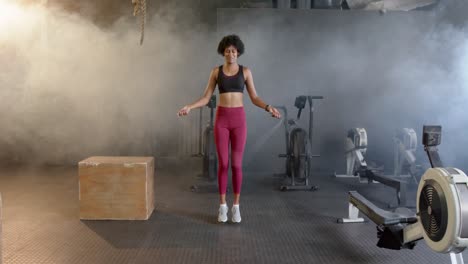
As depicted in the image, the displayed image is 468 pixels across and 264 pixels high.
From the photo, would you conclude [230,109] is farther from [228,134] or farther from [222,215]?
[222,215]


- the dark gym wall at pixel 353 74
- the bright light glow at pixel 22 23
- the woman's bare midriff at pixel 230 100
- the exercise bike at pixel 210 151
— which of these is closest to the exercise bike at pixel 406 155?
the dark gym wall at pixel 353 74

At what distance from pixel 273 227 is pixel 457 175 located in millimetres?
1576

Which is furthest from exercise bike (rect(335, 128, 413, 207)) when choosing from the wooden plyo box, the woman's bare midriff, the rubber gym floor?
the wooden plyo box

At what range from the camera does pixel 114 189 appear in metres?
3.64

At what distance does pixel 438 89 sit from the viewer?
599 cm

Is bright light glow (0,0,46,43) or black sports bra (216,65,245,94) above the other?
bright light glow (0,0,46,43)

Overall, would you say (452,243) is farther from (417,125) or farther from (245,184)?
(417,125)

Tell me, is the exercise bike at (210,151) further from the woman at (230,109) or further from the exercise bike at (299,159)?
the woman at (230,109)

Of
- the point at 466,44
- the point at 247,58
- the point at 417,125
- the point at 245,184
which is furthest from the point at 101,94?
the point at 466,44

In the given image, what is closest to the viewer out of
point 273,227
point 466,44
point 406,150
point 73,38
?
point 273,227

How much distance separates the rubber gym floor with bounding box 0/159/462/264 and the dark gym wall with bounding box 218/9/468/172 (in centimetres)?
124

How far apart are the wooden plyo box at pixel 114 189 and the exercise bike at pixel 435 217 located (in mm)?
1769

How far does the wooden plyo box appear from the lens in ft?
11.9

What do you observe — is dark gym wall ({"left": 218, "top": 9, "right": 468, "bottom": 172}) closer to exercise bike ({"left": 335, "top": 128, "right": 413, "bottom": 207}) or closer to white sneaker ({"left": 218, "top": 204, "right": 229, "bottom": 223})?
exercise bike ({"left": 335, "top": 128, "right": 413, "bottom": 207})
